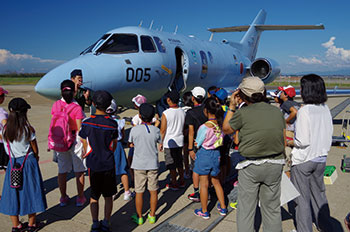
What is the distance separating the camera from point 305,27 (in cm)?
1812

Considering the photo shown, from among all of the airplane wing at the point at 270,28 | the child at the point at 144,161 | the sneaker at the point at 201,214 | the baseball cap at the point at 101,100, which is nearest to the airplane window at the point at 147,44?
the child at the point at 144,161

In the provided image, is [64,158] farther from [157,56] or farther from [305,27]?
[305,27]

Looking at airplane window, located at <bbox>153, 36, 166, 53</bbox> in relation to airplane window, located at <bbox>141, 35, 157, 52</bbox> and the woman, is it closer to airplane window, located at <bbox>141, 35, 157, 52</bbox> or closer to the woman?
airplane window, located at <bbox>141, 35, 157, 52</bbox>

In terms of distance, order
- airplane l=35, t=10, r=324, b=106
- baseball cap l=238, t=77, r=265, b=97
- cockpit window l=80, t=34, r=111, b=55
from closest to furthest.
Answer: baseball cap l=238, t=77, r=265, b=97, airplane l=35, t=10, r=324, b=106, cockpit window l=80, t=34, r=111, b=55

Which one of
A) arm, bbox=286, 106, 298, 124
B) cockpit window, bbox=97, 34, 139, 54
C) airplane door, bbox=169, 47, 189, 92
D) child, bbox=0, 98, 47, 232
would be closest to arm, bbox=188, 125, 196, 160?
arm, bbox=286, 106, 298, 124

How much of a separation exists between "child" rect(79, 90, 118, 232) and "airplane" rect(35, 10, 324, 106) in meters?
2.94

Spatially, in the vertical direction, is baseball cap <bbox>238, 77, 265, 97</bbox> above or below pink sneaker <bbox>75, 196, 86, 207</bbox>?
above

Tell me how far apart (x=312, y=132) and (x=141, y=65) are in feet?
16.8

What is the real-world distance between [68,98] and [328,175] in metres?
4.57

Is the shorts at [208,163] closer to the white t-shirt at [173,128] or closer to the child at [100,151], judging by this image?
the white t-shirt at [173,128]

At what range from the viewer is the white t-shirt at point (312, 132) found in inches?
123

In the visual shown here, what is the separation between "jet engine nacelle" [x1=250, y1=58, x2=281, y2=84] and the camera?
14789 mm

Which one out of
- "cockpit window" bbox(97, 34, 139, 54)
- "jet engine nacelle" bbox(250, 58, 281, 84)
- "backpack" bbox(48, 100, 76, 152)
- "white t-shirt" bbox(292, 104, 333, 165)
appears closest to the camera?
"white t-shirt" bbox(292, 104, 333, 165)

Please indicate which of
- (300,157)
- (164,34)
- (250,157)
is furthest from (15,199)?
(164,34)
